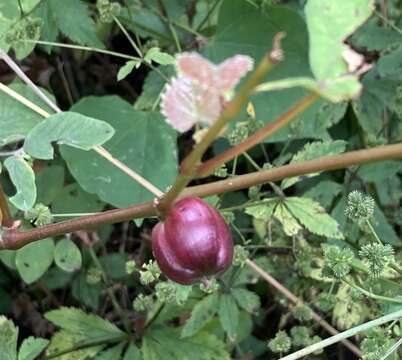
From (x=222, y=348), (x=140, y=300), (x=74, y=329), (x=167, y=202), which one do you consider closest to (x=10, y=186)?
(x=74, y=329)

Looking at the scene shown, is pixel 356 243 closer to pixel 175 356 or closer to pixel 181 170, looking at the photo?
pixel 175 356

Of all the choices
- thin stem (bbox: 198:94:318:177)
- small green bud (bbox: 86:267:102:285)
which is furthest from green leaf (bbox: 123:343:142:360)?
thin stem (bbox: 198:94:318:177)

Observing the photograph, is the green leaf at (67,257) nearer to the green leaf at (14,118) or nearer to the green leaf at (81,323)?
the green leaf at (81,323)

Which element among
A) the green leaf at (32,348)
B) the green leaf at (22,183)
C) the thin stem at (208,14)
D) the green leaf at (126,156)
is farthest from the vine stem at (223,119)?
the thin stem at (208,14)

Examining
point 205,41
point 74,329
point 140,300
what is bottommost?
point 74,329

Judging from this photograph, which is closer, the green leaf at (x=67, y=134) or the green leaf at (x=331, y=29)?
the green leaf at (x=331, y=29)

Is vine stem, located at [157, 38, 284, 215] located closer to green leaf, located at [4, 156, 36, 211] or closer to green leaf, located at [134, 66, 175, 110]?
green leaf, located at [4, 156, 36, 211]
